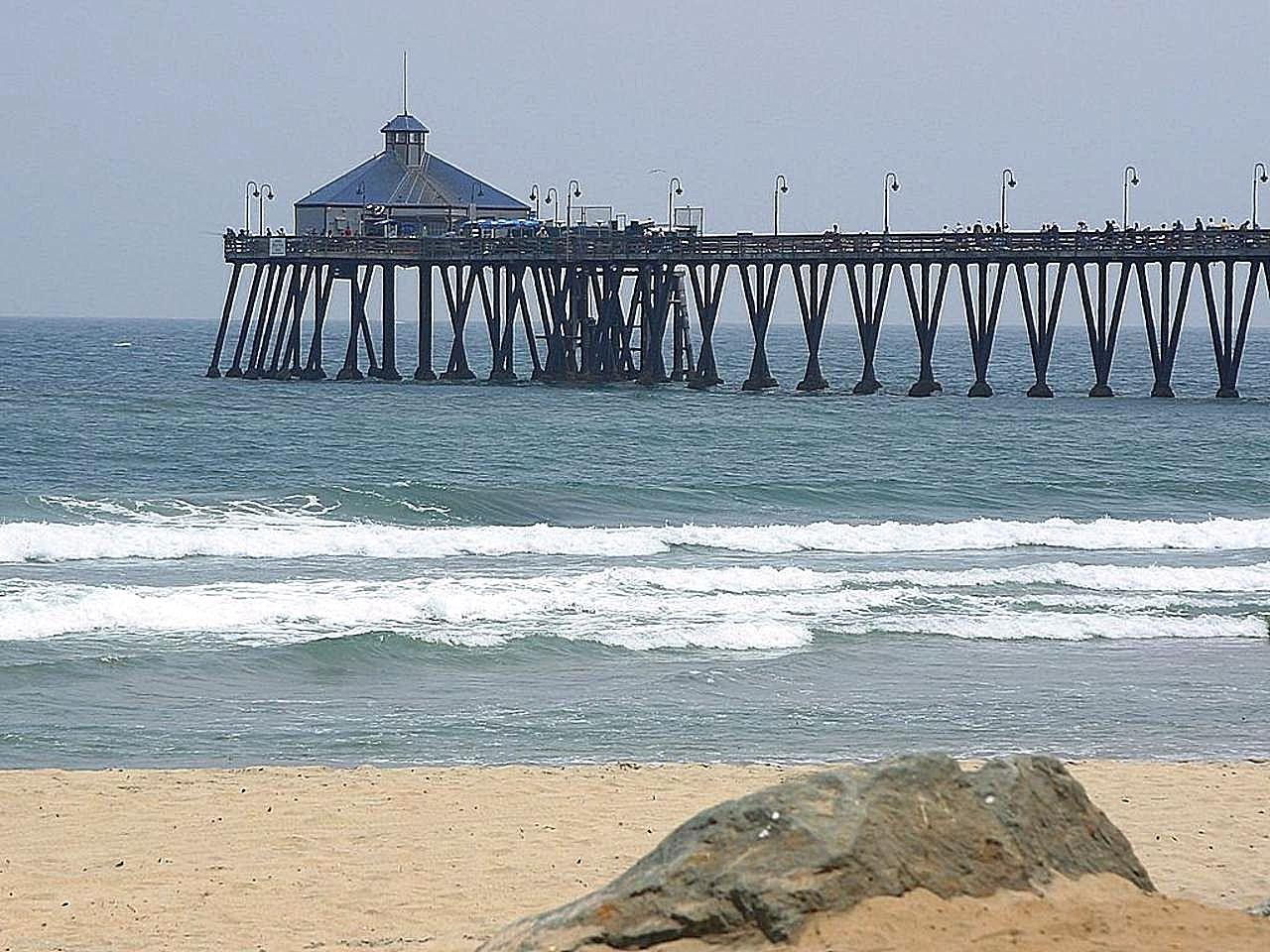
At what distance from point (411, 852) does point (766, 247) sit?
3897 cm

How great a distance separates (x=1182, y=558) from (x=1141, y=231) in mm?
21471

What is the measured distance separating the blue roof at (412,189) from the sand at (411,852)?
161 ft

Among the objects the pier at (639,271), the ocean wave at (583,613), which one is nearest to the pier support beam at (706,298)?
the pier at (639,271)

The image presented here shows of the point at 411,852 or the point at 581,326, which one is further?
the point at 581,326

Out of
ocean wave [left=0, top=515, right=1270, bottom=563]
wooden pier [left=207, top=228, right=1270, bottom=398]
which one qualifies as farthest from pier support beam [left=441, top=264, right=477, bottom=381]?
ocean wave [left=0, top=515, right=1270, bottom=563]

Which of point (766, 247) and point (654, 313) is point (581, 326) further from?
point (766, 247)

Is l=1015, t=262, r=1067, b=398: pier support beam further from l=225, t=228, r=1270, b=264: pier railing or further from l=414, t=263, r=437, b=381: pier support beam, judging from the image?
l=414, t=263, r=437, b=381: pier support beam

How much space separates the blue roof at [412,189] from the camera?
197 feet

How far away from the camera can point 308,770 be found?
40.2 ft

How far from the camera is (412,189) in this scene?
201ft

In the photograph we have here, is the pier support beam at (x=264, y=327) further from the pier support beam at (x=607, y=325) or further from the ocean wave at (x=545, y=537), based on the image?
the ocean wave at (x=545, y=537)

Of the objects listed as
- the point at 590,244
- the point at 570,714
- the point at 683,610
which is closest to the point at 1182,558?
the point at 683,610

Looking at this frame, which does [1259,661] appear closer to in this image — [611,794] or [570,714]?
[570,714]

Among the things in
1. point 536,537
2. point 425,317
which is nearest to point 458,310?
point 425,317
